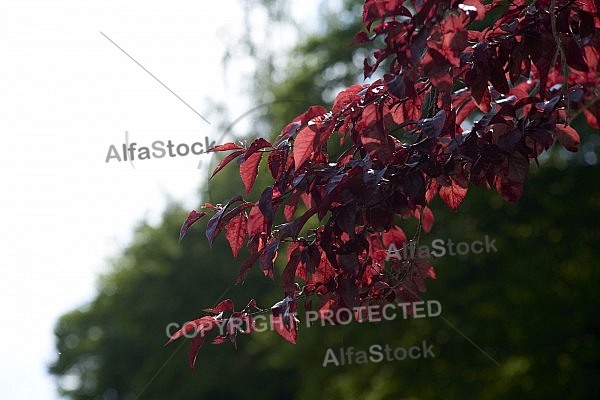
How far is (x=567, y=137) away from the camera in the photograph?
161cm

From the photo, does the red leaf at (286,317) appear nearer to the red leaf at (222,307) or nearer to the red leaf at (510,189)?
the red leaf at (222,307)

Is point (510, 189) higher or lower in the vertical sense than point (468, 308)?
higher

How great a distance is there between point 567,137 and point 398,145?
338 millimetres

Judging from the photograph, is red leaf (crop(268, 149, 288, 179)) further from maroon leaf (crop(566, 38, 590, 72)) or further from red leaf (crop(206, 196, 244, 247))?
maroon leaf (crop(566, 38, 590, 72))

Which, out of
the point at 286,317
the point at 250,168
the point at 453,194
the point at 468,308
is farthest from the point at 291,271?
the point at 468,308

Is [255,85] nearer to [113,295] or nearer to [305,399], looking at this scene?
[305,399]

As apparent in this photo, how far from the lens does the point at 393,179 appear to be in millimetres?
1486

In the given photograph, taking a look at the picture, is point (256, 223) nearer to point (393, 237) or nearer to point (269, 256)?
point (269, 256)

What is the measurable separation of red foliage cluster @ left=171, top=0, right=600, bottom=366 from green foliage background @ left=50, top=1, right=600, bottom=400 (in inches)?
168

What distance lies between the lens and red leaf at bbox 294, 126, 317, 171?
4.73 ft

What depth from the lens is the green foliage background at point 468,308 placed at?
7570mm

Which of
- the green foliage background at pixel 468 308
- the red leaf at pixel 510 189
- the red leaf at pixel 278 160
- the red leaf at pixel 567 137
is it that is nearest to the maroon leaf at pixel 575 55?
the red leaf at pixel 567 137

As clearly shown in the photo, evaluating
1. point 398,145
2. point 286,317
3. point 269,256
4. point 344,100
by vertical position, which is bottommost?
point 286,317

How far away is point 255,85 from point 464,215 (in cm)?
307
